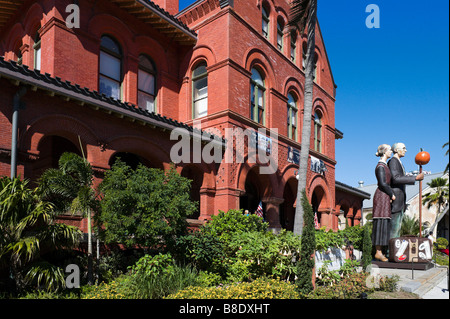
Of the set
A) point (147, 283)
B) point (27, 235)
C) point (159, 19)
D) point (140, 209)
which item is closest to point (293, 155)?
point (159, 19)

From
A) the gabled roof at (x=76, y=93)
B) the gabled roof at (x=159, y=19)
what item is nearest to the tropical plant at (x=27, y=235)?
the gabled roof at (x=76, y=93)

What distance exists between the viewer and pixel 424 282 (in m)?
10.9

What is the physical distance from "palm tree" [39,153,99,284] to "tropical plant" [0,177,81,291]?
0.37 meters

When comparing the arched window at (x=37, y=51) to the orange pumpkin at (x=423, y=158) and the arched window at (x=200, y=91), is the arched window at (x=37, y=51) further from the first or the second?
the orange pumpkin at (x=423, y=158)

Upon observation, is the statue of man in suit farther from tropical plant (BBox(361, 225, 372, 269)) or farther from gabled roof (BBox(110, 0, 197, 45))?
gabled roof (BBox(110, 0, 197, 45))

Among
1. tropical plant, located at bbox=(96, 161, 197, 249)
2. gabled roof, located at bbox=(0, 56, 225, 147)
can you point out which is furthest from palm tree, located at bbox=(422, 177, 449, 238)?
tropical plant, located at bbox=(96, 161, 197, 249)

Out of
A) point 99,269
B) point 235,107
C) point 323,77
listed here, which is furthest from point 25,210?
point 323,77

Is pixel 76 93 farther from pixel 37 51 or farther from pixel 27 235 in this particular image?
pixel 37 51

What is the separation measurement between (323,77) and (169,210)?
19.4m

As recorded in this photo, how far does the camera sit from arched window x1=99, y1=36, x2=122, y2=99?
14344 mm

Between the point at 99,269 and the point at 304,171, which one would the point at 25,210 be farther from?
the point at 304,171

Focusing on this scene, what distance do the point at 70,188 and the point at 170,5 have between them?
44.2 feet
